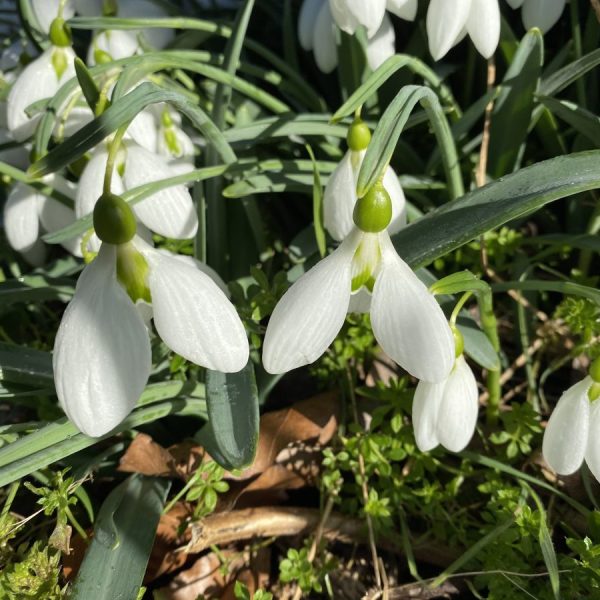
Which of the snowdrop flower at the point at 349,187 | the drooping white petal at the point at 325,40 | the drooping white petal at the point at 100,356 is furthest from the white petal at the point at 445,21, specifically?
the drooping white petal at the point at 100,356

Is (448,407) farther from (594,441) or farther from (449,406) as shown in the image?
(594,441)

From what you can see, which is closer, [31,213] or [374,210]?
[374,210]

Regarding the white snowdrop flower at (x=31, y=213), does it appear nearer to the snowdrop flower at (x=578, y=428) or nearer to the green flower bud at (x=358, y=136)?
the green flower bud at (x=358, y=136)

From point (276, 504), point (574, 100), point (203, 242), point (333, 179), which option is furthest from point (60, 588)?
point (574, 100)

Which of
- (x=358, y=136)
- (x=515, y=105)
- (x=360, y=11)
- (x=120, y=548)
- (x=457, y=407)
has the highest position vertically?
(x=360, y=11)

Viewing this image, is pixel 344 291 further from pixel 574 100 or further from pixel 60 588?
pixel 574 100

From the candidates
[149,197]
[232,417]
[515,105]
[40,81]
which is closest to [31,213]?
[40,81]
